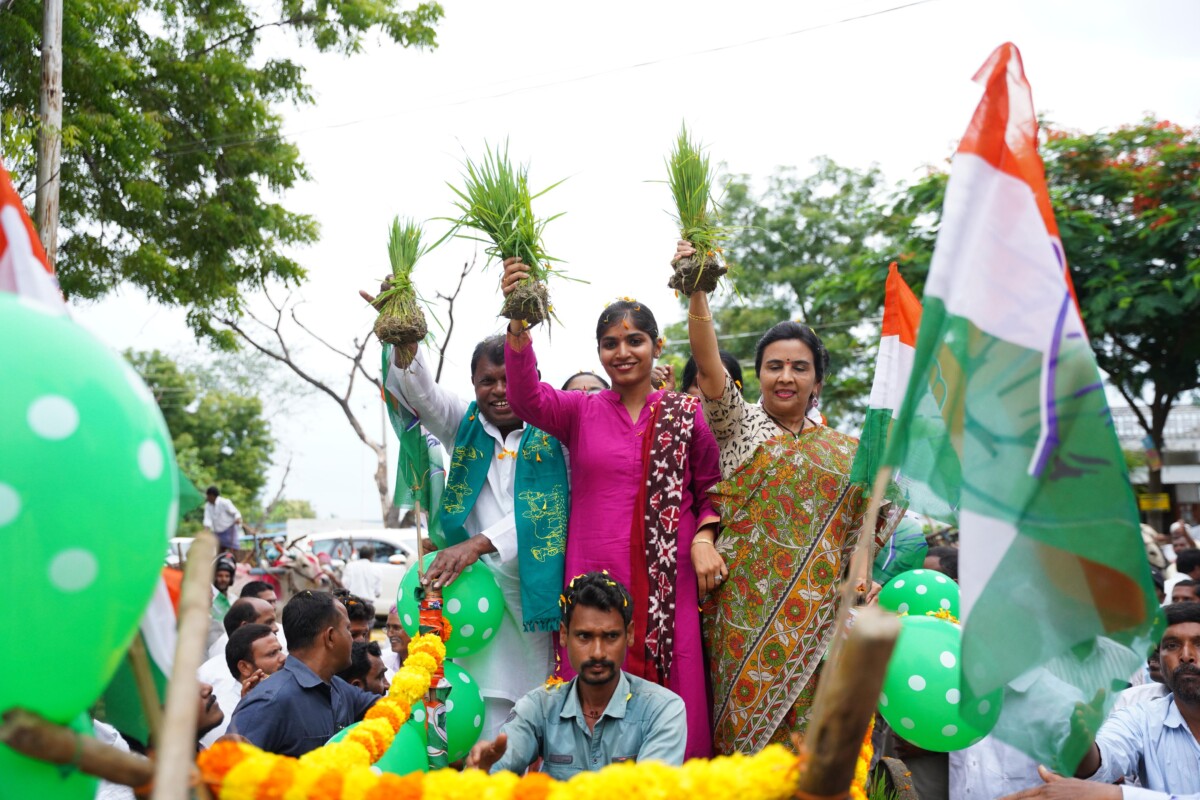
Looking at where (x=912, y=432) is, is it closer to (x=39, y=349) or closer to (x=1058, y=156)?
(x=39, y=349)

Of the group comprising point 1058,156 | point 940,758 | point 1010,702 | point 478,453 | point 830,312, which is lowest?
point 940,758

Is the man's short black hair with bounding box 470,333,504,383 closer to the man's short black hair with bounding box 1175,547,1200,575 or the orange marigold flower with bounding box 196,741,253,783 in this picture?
the orange marigold flower with bounding box 196,741,253,783

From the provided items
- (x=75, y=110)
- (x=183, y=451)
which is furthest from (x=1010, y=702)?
(x=183, y=451)

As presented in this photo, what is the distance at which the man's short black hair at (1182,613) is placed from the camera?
4234 mm

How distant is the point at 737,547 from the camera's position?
12.8 ft

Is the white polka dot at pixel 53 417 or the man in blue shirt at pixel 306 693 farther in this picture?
the man in blue shirt at pixel 306 693

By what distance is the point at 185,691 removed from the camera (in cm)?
184

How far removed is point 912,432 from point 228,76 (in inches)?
485

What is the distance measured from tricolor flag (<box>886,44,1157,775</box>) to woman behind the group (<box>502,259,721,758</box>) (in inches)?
60.8

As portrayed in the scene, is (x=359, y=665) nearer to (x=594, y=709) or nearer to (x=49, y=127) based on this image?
(x=594, y=709)

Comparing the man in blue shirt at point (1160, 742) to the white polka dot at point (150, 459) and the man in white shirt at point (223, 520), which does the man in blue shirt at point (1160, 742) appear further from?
the man in white shirt at point (223, 520)

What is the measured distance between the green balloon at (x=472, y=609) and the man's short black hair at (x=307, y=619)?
417mm

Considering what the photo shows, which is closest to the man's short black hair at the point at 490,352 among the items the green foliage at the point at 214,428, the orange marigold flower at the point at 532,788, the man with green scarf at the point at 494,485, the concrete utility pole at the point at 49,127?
the man with green scarf at the point at 494,485

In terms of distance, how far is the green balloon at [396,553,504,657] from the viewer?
399cm
